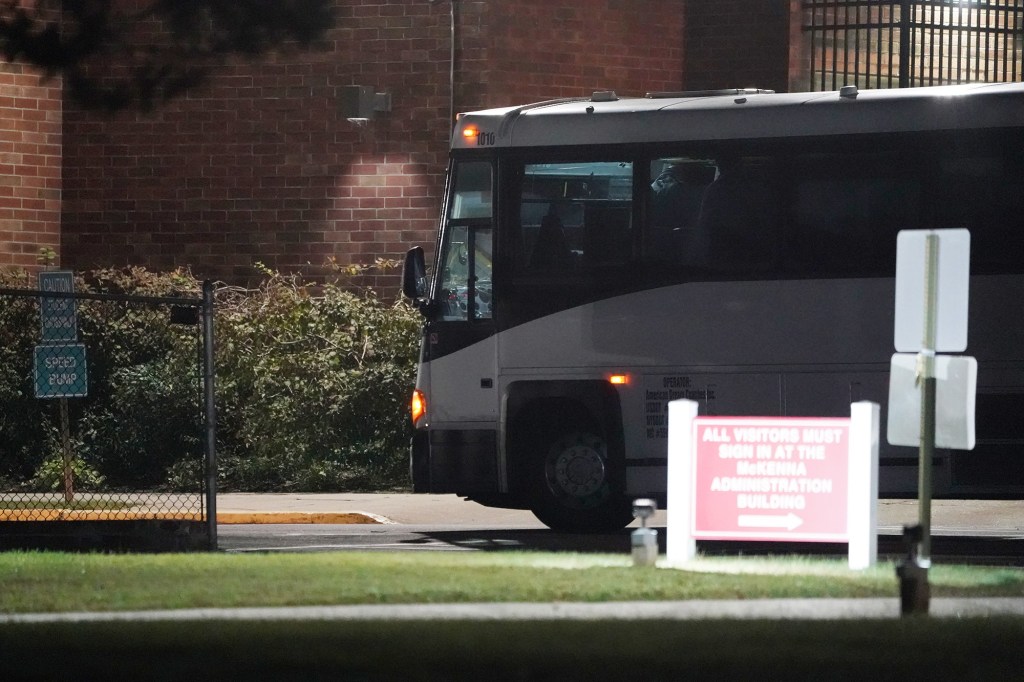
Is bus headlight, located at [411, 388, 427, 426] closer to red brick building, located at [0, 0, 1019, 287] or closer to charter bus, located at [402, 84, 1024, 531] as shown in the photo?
charter bus, located at [402, 84, 1024, 531]

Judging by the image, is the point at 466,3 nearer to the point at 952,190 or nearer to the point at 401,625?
the point at 952,190

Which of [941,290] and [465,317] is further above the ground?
[941,290]

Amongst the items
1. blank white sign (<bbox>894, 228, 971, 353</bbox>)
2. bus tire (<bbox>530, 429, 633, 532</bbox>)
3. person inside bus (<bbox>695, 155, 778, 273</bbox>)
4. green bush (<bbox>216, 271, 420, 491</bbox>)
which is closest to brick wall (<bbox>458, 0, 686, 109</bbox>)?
green bush (<bbox>216, 271, 420, 491</bbox>)

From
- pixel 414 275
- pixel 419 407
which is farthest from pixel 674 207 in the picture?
pixel 419 407

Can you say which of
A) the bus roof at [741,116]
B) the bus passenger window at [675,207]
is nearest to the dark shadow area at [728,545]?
the bus passenger window at [675,207]

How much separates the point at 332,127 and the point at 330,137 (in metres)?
0.14

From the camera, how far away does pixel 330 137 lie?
2678 centimetres

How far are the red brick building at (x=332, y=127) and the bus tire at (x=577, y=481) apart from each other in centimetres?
975

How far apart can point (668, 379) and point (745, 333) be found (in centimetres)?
78

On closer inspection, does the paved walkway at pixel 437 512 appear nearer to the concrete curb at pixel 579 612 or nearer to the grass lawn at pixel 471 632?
the grass lawn at pixel 471 632

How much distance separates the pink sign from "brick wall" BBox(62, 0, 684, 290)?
12872mm

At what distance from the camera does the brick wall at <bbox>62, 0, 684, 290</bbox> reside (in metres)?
26.2

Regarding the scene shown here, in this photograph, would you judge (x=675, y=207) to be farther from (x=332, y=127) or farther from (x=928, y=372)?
(x=332, y=127)

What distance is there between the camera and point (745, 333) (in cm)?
1655
